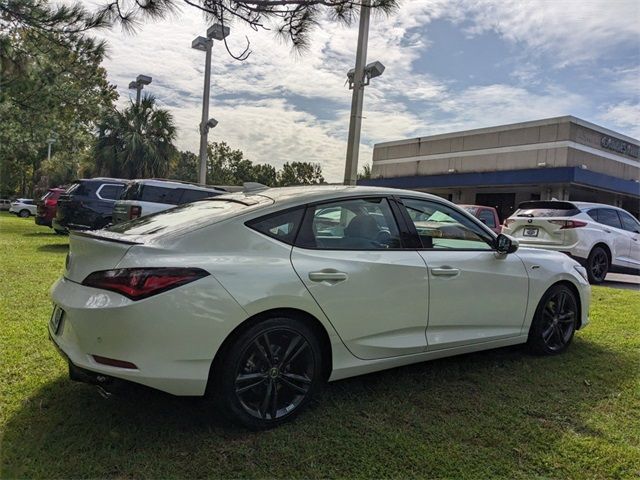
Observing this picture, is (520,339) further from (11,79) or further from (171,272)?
(11,79)

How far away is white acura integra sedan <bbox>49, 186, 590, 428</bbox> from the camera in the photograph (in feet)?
8.83

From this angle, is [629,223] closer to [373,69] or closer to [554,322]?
[373,69]

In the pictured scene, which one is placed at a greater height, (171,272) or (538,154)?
(538,154)

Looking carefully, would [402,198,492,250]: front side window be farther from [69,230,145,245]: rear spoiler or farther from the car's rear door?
the car's rear door

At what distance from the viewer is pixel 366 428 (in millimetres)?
3088

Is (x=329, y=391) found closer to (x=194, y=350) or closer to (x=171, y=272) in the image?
(x=194, y=350)

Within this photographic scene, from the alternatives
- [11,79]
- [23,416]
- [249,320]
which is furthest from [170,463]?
[11,79]

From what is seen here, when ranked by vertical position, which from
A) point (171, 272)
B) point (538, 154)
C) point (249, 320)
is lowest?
point (249, 320)

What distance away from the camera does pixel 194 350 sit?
272cm

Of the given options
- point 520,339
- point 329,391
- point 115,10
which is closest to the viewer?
point 329,391

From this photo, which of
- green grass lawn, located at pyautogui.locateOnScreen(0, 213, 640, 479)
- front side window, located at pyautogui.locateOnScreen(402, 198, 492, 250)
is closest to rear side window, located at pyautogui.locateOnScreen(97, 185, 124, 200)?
green grass lawn, located at pyautogui.locateOnScreen(0, 213, 640, 479)

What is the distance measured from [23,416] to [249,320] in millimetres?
1524

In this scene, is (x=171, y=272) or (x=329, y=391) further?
(x=329, y=391)

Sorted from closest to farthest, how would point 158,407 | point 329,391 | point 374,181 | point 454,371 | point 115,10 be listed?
point 158,407
point 329,391
point 454,371
point 115,10
point 374,181
